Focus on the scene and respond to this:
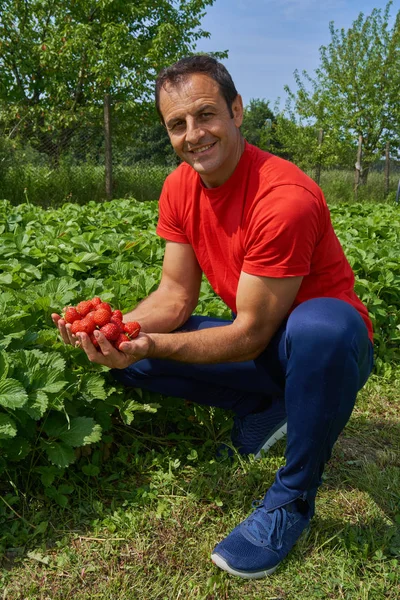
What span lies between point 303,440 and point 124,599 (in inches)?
30.7

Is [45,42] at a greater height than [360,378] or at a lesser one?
greater

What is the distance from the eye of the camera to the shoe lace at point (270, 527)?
6.54ft

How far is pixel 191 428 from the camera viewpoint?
2816 millimetres

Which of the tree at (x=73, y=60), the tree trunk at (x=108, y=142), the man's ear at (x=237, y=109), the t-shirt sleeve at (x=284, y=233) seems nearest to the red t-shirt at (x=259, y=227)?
the t-shirt sleeve at (x=284, y=233)

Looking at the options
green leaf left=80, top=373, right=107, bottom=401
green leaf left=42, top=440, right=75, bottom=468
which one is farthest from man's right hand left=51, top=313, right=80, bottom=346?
green leaf left=42, top=440, right=75, bottom=468

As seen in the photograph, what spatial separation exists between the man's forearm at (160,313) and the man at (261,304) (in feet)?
0.04

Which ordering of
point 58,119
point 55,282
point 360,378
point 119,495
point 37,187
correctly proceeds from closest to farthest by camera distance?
1. point 360,378
2. point 119,495
3. point 55,282
4. point 37,187
5. point 58,119

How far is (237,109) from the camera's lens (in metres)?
2.20

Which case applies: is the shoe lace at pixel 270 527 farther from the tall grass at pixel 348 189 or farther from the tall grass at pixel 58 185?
the tall grass at pixel 348 189

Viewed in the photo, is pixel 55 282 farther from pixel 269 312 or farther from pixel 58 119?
pixel 58 119

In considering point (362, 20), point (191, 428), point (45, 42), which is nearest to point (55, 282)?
point (191, 428)

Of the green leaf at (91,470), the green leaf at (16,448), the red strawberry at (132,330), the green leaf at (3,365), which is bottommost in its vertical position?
the green leaf at (91,470)

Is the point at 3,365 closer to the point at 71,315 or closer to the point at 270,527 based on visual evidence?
the point at 71,315

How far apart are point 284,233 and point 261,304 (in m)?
0.26
